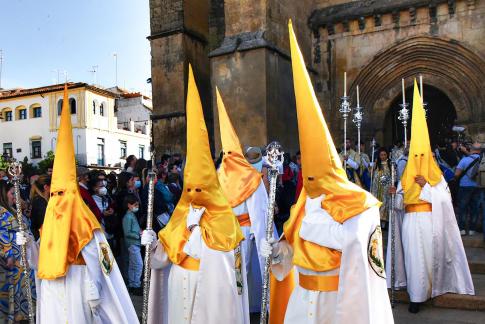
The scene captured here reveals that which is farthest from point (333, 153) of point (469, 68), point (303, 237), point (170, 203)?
point (469, 68)

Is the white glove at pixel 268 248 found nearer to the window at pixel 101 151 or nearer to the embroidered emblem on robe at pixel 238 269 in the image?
the embroidered emblem on robe at pixel 238 269

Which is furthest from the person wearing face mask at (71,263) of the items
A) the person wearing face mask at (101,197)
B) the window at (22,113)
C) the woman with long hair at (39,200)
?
the window at (22,113)

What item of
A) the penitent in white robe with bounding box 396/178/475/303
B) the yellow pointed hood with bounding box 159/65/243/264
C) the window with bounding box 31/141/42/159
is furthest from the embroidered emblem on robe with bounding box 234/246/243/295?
the window with bounding box 31/141/42/159

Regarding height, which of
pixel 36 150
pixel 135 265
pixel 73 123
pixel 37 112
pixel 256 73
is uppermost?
pixel 37 112

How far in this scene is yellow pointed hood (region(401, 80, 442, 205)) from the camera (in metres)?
6.25

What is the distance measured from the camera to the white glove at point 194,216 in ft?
14.7

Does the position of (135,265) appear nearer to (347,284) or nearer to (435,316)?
(435,316)

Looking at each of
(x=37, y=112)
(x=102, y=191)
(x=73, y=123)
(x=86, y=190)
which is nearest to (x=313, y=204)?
(x=86, y=190)

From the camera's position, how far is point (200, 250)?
14.5 ft

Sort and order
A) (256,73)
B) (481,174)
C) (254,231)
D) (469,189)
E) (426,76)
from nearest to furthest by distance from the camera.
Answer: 1. (254,231)
2. (481,174)
3. (469,189)
4. (256,73)
5. (426,76)

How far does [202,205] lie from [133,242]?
311 cm

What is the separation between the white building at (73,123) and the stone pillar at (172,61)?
101ft

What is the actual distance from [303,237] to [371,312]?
2.19 feet

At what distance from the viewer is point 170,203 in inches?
316
